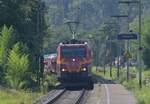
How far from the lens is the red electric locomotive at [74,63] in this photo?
46438mm

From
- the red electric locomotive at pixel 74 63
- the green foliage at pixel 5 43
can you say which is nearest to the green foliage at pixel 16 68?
the green foliage at pixel 5 43

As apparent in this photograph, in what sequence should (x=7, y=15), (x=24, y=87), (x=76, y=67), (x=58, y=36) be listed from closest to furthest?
(x=24, y=87) → (x=76, y=67) → (x=7, y=15) → (x=58, y=36)

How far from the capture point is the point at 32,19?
63.2m

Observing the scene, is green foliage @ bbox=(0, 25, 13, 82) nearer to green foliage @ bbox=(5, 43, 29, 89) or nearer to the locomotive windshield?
green foliage @ bbox=(5, 43, 29, 89)

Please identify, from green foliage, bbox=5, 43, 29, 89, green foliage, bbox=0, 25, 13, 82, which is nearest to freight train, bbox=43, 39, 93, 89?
green foliage, bbox=0, 25, 13, 82

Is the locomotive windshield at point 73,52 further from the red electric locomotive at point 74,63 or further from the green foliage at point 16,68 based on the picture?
the green foliage at point 16,68

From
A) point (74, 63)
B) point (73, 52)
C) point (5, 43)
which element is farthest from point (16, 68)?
point (73, 52)

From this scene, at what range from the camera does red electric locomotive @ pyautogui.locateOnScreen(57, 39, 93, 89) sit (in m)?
46.4

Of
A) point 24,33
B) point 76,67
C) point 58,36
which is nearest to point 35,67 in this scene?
point 24,33

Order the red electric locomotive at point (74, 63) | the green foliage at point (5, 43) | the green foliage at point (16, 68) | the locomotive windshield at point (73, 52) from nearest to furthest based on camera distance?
the green foliage at point (16, 68), the green foliage at point (5, 43), the red electric locomotive at point (74, 63), the locomotive windshield at point (73, 52)

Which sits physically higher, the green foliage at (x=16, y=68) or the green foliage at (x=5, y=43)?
the green foliage at (x=5, y=43)

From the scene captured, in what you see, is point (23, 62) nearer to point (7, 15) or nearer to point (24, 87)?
point (24, 87)

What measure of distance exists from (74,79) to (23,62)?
6.77m

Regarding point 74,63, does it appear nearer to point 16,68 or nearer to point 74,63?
point 74,63
